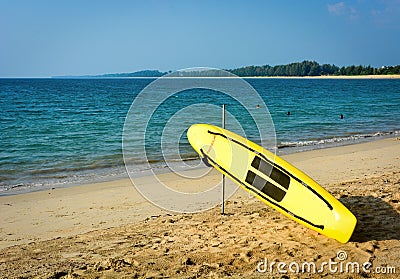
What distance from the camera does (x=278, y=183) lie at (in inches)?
291

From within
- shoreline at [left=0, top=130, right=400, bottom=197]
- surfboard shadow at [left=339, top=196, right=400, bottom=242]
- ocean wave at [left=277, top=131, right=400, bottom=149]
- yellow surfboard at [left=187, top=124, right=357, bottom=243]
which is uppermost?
yellow surfboard at [left=187, top=124, right=357, bottom=243]

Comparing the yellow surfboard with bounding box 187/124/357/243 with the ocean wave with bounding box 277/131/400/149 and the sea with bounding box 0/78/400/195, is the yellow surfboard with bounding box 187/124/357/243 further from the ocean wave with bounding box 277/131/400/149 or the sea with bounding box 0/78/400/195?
the ocean wave with bounding box 277/131/400/149

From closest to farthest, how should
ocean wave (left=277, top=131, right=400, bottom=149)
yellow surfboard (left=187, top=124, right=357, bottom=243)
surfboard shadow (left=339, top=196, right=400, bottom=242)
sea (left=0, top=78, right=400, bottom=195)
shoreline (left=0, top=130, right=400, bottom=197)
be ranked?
yellow surfboard (left=187, top=124, right=357, bottom=243), surfboard shadow (left=339, top=196, right=400, bottom=242), shoreline (left=0, top=130, right=400, bottom=197), sea (left=0, top=78, right=400, bottom=195), ocean wave (left=277, top=131, right=400, bottom=149)

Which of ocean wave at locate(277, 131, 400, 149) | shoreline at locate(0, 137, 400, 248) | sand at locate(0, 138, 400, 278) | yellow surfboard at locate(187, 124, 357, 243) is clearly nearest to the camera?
sand at locate(0, 138, 400, 278)

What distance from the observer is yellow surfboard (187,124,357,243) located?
6.65 m

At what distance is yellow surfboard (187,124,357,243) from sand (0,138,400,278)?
1.03 ft

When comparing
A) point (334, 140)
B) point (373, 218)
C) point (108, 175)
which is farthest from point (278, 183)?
point (334, 140)

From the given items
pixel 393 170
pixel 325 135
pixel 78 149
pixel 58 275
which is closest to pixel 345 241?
pixel 58 275

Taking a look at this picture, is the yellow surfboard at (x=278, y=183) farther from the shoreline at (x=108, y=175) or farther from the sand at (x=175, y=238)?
the shoreline at (x=108, y=175)

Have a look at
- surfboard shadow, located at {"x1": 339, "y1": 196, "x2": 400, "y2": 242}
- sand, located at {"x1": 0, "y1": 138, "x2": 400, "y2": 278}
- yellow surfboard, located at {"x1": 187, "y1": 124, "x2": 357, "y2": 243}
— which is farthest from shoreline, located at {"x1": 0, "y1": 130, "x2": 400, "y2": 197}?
surfboard shadow, located at {"x1": 339, "y1": 196, "x2": 400, "y2": 242}

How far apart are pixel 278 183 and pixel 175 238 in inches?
79.7

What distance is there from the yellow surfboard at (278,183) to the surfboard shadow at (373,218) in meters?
0.47

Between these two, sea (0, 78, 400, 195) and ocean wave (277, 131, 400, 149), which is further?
ocean wave (277, 131, 400, 149)

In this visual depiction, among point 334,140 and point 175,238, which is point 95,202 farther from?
point 334,140
